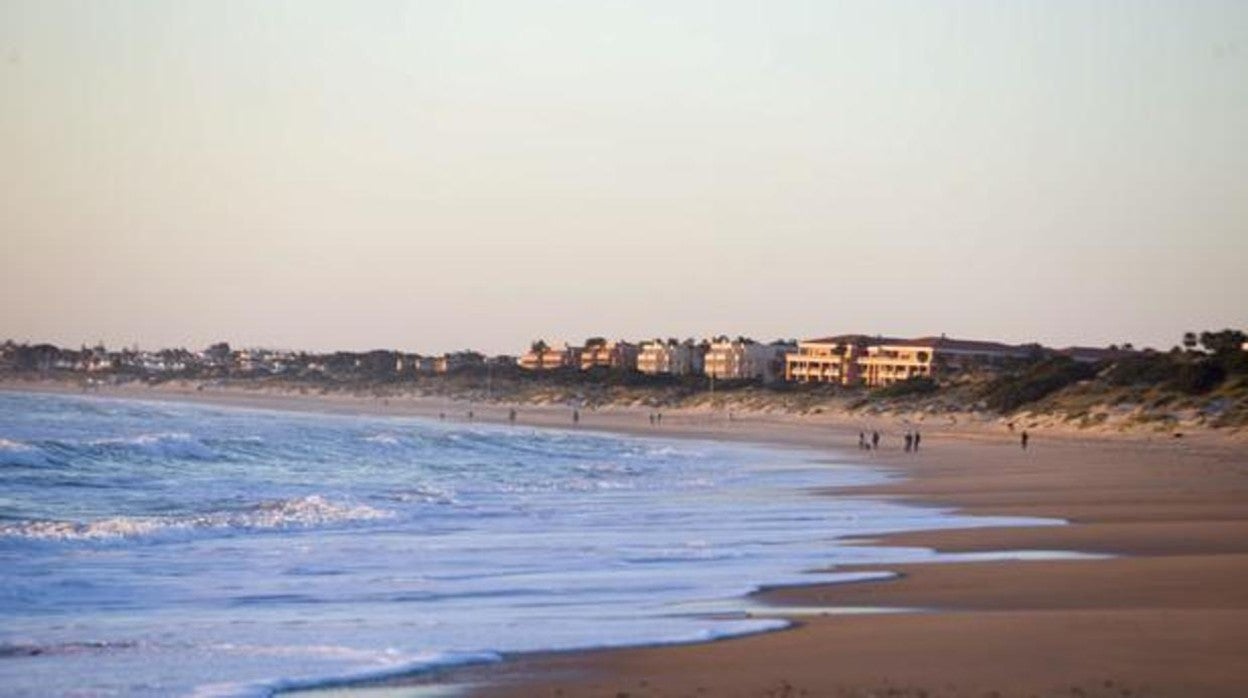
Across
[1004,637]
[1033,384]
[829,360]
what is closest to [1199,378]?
[1033,384]

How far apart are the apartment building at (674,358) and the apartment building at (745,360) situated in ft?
19.7

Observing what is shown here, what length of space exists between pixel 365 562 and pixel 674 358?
17231 centimetres

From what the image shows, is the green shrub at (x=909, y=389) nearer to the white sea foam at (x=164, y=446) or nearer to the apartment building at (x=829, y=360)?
the apartment building at (x=829, y=360)

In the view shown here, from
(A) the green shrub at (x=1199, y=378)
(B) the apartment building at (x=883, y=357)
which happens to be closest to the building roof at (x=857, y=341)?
(B) the apartment building at (x=883, y=357)

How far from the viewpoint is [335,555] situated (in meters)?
17.7

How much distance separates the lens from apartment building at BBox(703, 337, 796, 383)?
558 feet

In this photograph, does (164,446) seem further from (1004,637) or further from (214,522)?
(1004,637)

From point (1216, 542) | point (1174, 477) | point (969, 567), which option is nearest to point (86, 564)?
point (969, 567)

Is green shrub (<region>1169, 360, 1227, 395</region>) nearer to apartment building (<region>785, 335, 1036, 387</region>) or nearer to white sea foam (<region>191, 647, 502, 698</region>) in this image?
apartment building (<region>785, 335, 1036, 387</region>)

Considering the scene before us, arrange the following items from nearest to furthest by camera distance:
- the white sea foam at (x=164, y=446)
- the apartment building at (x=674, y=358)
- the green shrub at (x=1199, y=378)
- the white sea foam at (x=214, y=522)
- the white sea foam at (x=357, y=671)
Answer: the white sea foam at (x=357, y=671), the white sea foam at (x=214, y=522), the white sea foam at (x=164, y=446), the green shrub at (x=1199, y=378), the apartment building at (x=674, y=358)

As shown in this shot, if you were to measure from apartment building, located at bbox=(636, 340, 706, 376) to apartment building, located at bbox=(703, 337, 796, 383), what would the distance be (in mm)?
6011

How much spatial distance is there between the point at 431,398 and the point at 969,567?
489 ft

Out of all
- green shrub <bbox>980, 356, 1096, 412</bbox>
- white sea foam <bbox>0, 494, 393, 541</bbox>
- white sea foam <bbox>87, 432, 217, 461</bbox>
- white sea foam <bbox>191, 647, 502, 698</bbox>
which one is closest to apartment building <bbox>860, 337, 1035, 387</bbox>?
green shrub <bbox>980, 356, 1096, 412</bbox>

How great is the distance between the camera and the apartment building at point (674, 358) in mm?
188625
